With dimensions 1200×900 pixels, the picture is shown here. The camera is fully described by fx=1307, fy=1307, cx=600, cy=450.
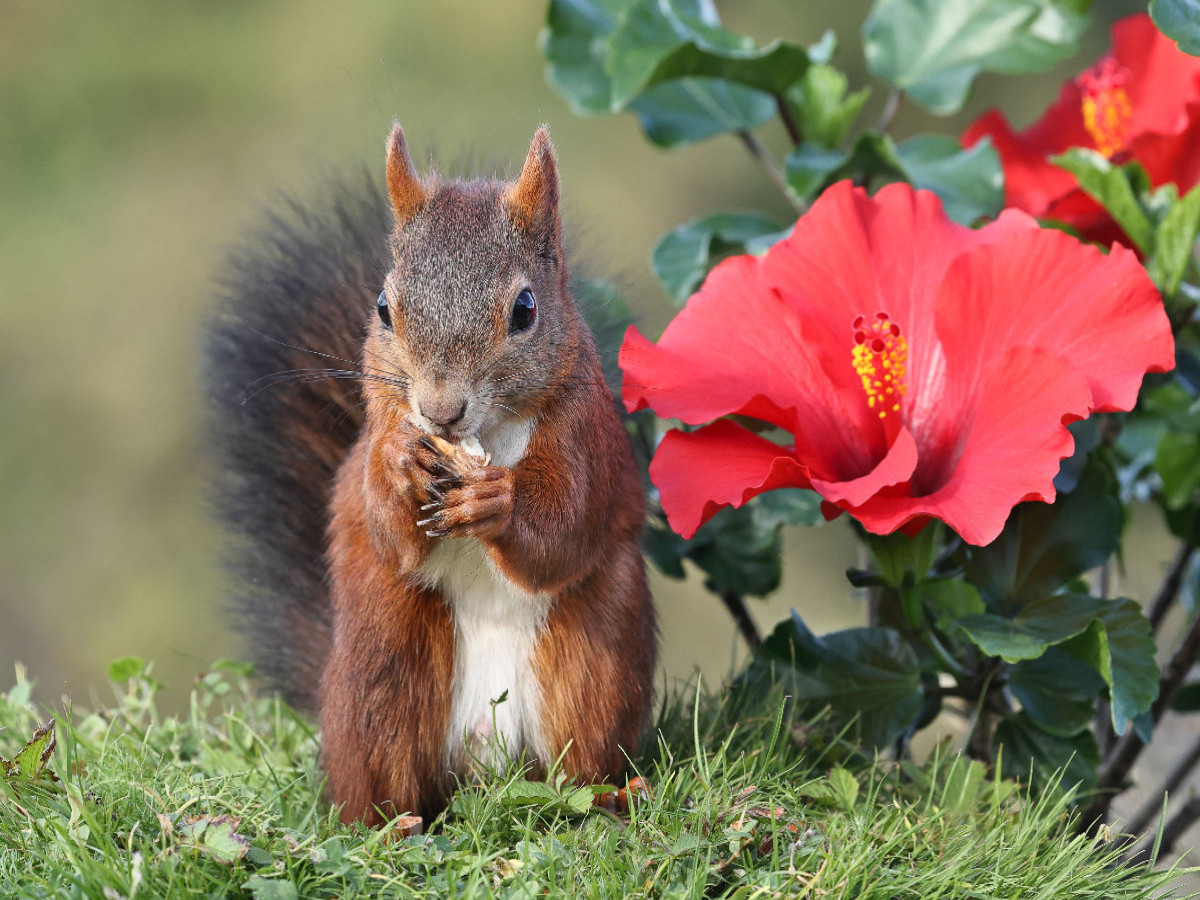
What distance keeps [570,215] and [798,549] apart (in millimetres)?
1919

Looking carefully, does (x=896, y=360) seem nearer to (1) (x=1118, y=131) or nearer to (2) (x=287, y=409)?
(1) (x=1118, y=131)

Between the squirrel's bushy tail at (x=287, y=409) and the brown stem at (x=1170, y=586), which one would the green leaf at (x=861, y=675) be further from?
the squirrel's bushy tail at (x=287, y=409)

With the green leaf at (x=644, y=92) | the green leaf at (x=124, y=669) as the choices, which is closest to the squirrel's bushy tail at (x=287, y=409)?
the green leaf at (x=124, y=669)

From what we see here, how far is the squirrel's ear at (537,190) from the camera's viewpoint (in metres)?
0.89

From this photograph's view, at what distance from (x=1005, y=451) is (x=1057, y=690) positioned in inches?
9.7

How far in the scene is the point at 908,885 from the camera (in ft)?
2.66

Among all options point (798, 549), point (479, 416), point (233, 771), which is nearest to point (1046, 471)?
point (479, 416)

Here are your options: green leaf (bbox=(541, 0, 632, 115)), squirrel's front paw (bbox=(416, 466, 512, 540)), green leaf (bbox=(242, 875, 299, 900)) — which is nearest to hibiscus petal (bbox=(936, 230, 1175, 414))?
squirrel's front paw (bbox=(416, 466, 512, 540))

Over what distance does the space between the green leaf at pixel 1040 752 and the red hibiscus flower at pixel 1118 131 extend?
42 centimetres

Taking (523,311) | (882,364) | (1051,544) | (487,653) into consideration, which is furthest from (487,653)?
(1051,544)

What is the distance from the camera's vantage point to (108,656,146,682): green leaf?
1.17 meters

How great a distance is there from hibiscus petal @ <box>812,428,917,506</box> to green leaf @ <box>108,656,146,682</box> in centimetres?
67

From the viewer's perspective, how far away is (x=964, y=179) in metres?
1.11

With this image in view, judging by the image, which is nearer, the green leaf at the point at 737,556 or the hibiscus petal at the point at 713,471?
the hibiscus petal at the point at 713,471
